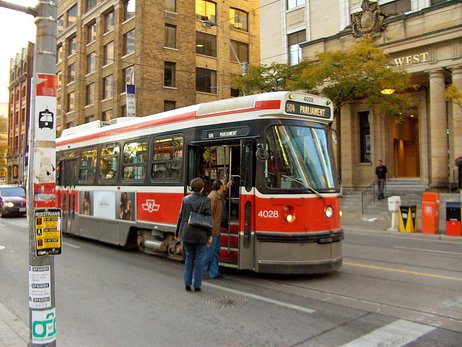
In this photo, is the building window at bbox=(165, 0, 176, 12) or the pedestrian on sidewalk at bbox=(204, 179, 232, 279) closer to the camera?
the pedestrian on sidewalk at bbox=(204, 179, 232, 279)

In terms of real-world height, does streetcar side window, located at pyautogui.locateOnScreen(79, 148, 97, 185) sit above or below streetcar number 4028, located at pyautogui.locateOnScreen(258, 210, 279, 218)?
above

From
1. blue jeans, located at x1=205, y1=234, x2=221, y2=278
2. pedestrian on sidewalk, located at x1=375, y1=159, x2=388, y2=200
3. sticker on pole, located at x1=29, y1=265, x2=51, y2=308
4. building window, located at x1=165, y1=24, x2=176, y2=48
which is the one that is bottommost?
blue jeans, located at x1=205, y1=234, x2=221, y2=278

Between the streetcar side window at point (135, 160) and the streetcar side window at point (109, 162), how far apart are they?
42 cm

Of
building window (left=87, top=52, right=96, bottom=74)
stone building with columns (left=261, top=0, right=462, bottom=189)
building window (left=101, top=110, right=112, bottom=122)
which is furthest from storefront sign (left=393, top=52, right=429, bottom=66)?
building window (left=87, top=52, right=96, bottom=74)

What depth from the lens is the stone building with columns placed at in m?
20.5

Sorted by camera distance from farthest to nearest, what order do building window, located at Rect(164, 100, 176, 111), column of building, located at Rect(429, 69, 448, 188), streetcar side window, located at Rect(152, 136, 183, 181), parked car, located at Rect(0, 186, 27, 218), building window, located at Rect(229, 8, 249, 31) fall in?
building window, located at Rect(229, 8, 249, 31)
building window, located at Rect(164, 100, 176, 111)
parked car, located at Rect(0, 186, 27, 218)
column of building, located at Rect(429, 69, 448, 188)
streetcar side window, located at Rect(152, 136, 183, 181)

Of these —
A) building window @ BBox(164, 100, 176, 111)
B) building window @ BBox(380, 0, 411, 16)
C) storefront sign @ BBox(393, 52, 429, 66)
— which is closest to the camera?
storefront sign @ BBox(393, 52, 429, 66)

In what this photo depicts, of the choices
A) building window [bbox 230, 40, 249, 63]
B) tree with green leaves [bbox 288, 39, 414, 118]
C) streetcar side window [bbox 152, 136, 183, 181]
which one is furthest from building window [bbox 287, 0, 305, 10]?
streetcar side window [bbox 152, 136, 183, 181]

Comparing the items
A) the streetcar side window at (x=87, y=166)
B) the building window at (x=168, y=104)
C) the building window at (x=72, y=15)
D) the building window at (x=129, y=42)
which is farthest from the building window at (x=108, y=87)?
the streetcar side window at (x=87, y=166)

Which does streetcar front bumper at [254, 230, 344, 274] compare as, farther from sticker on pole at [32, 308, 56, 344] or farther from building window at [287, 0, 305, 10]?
building window at [287, 0, 305, 10]

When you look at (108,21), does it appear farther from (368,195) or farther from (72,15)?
(368,195)

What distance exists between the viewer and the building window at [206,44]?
40625 mm

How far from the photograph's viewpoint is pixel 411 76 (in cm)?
2223

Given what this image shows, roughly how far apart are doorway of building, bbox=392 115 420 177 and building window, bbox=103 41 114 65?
26690 mm
